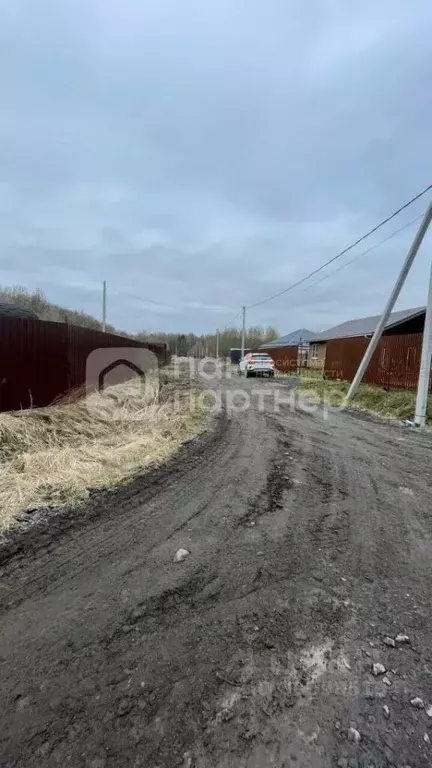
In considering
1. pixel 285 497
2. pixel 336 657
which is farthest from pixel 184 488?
pixel 336 657

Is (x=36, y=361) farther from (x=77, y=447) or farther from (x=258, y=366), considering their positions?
(x=258, y=366)

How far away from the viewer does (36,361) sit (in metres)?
7.22

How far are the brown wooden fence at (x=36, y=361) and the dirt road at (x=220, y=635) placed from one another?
3637mm

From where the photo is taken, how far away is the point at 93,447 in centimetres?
572

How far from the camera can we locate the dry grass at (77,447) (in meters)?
4.05

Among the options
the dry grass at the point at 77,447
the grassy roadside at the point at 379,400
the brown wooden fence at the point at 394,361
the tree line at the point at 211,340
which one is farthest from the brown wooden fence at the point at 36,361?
the tree line at the point at 211,340

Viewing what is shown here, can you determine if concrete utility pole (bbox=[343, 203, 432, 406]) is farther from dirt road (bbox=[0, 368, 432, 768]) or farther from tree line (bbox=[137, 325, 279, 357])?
tree line (bbox=[137, 325, 279, 357])

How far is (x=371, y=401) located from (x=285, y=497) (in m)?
8.99

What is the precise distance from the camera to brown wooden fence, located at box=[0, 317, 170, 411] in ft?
21.1

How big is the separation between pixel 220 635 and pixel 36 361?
6.44m

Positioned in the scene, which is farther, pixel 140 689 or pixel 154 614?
pixel 154 614

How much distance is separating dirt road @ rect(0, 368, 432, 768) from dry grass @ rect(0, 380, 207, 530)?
0.58 m

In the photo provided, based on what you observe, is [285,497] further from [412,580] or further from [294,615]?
[294,615]

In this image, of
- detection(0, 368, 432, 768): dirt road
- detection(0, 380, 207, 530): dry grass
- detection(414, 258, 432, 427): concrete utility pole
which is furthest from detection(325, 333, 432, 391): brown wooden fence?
detection(0, 368, 432, 768): dirt road
